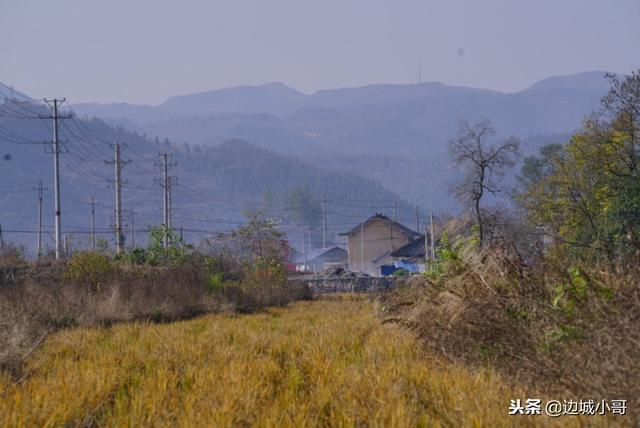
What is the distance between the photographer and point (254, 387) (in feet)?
27.9

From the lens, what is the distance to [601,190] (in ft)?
121

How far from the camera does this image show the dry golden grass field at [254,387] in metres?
7.28

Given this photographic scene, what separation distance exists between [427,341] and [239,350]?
2813mm

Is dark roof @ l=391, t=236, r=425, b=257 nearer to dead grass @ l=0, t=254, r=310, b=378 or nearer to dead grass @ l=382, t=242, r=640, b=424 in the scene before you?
dead grass @ l=0, t=254, r=310, b=378

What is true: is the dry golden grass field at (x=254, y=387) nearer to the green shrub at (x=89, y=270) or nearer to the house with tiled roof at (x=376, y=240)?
the green shrub at (x=89, y=270)

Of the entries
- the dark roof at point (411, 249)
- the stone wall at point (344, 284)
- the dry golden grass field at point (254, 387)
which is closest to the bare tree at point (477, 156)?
the stone wall at point (344, 284)

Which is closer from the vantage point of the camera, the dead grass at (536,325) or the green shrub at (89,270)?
the dead grass at (536,325)

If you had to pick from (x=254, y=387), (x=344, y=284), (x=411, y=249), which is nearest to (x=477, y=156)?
(x=344, y=284)

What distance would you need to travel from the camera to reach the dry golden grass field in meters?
7.28

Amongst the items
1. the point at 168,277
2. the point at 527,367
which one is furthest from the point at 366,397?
the point at 168,277

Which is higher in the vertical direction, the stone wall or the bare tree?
the bare tree

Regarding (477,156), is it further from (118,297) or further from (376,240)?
(376,240)

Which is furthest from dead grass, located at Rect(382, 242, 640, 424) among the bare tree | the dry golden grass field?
the bare tree

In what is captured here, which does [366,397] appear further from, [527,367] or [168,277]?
[168,277]
